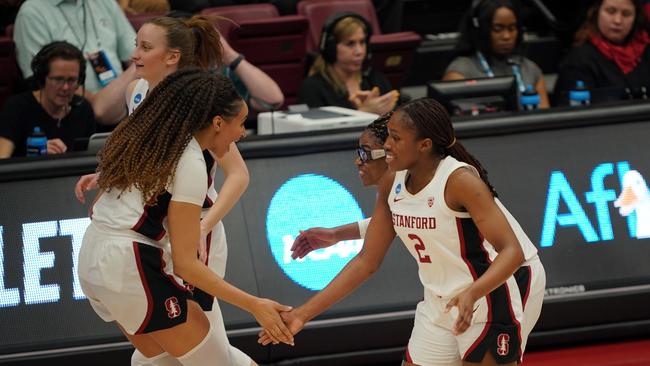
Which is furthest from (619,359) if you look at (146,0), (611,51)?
(146,0)

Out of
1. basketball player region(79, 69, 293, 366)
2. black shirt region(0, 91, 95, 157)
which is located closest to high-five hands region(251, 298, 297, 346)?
basketball player region(79, 69, 293, 366)

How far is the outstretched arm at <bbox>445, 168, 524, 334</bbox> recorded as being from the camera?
3604mm

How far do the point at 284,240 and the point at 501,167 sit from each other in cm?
116

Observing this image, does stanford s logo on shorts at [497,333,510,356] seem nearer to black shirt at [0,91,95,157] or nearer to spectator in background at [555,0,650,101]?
black shirt at [0,91,95,157]

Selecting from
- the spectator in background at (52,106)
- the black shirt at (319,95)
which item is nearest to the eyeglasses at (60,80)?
the spectator in background at (52,106)

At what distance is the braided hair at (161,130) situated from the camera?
3.81 meters

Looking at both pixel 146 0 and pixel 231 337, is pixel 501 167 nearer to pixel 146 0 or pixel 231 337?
pixel 231 337

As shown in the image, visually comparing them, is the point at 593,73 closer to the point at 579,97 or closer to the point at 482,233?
the point at 579,97

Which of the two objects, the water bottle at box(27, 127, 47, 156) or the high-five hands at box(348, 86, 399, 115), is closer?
the water bottle at box(27, 127, 47, 156)

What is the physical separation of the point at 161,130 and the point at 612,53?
4.42 m

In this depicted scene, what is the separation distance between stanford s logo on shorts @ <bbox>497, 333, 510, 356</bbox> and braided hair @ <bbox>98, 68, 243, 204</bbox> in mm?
1187

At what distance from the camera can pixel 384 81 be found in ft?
23.5

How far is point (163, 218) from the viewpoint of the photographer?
3.92m

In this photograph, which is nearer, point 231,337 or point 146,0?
point 231,337
